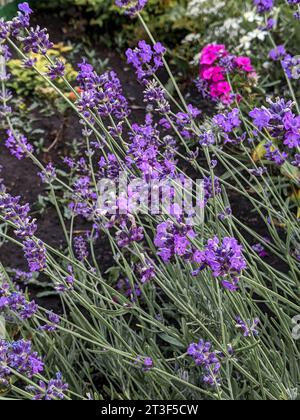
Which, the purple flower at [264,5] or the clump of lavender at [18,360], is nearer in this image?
the clump of lavender at [18,360]

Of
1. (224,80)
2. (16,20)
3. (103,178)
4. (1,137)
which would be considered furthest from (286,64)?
(1,137)

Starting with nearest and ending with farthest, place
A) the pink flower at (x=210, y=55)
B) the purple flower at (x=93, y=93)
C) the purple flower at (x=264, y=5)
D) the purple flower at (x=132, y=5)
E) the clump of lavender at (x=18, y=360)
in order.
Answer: the clump of lavender at (x=18, y=360)
the purple flower at (x=93, y=93)
the purple flower at (x=132, y=5)
the purple flower at (x=264, y=5)
the pink flower at (x=210, y=55)

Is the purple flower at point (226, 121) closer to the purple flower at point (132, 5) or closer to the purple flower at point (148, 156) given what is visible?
the purple flower at point (148, 156)

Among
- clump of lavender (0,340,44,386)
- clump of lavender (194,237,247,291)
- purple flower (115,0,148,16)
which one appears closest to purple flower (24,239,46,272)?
clump of lavender (0,340,44,386)

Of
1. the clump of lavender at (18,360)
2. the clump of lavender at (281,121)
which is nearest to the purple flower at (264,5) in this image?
the clump of lavender at (281,121)

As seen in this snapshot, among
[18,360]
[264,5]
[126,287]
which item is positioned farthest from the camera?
[126,287]

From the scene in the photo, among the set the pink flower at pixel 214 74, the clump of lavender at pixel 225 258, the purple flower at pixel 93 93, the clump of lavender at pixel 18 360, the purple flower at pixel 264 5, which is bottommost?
the pink flower at pixel 214 74

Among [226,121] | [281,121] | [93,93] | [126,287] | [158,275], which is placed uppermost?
[93,93]

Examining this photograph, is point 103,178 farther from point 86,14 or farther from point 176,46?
point 86,14

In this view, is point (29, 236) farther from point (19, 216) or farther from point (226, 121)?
point (226, 121)

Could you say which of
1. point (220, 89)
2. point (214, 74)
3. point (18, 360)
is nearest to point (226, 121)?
point (18, 360)

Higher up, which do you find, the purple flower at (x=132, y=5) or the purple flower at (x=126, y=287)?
the purple flower at (x=132, y=5)

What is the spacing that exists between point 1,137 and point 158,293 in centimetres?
189

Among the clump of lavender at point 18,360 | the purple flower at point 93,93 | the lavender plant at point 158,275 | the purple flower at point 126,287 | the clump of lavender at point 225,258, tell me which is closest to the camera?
the clump of lavender at point 225,258
